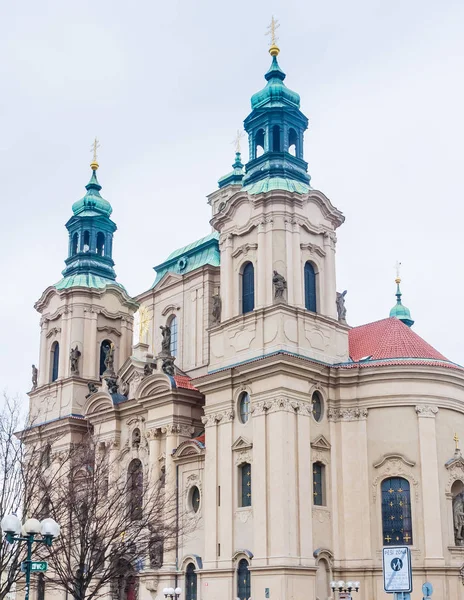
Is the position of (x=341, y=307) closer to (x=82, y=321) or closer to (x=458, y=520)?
(x=458, y=520)

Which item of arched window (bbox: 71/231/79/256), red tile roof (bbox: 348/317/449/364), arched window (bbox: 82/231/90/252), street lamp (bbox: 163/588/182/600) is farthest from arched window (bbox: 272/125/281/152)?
street lamp (bbox: 163/588/182/600)

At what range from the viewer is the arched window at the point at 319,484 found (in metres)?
33.6

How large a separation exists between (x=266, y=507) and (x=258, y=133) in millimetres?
16844

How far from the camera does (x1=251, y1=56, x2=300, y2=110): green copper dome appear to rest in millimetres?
39625

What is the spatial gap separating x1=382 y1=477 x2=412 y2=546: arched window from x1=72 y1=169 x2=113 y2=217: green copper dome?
2444 centimetres

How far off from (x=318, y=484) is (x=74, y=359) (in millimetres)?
17225

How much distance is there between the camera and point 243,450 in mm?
34062

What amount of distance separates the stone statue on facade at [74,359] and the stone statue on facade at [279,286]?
15208 mm

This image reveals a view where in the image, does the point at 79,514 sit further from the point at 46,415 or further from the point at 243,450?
the point at 46,415

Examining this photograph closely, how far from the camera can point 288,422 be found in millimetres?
32781

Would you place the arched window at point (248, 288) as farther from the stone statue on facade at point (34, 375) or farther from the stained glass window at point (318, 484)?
the stone statue on facade at point (34, 375)

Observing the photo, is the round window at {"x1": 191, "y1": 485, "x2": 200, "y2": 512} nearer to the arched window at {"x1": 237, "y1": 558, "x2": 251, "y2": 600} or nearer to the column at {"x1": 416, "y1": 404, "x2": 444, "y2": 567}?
the arched window at {"x1": 237, "y1": 558, "x2": 251, "y2": 600}

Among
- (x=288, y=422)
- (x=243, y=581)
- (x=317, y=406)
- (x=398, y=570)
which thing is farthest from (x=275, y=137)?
(x=398, y=570)

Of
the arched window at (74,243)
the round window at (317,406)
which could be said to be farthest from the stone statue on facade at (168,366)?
the arched window at (74,243)
